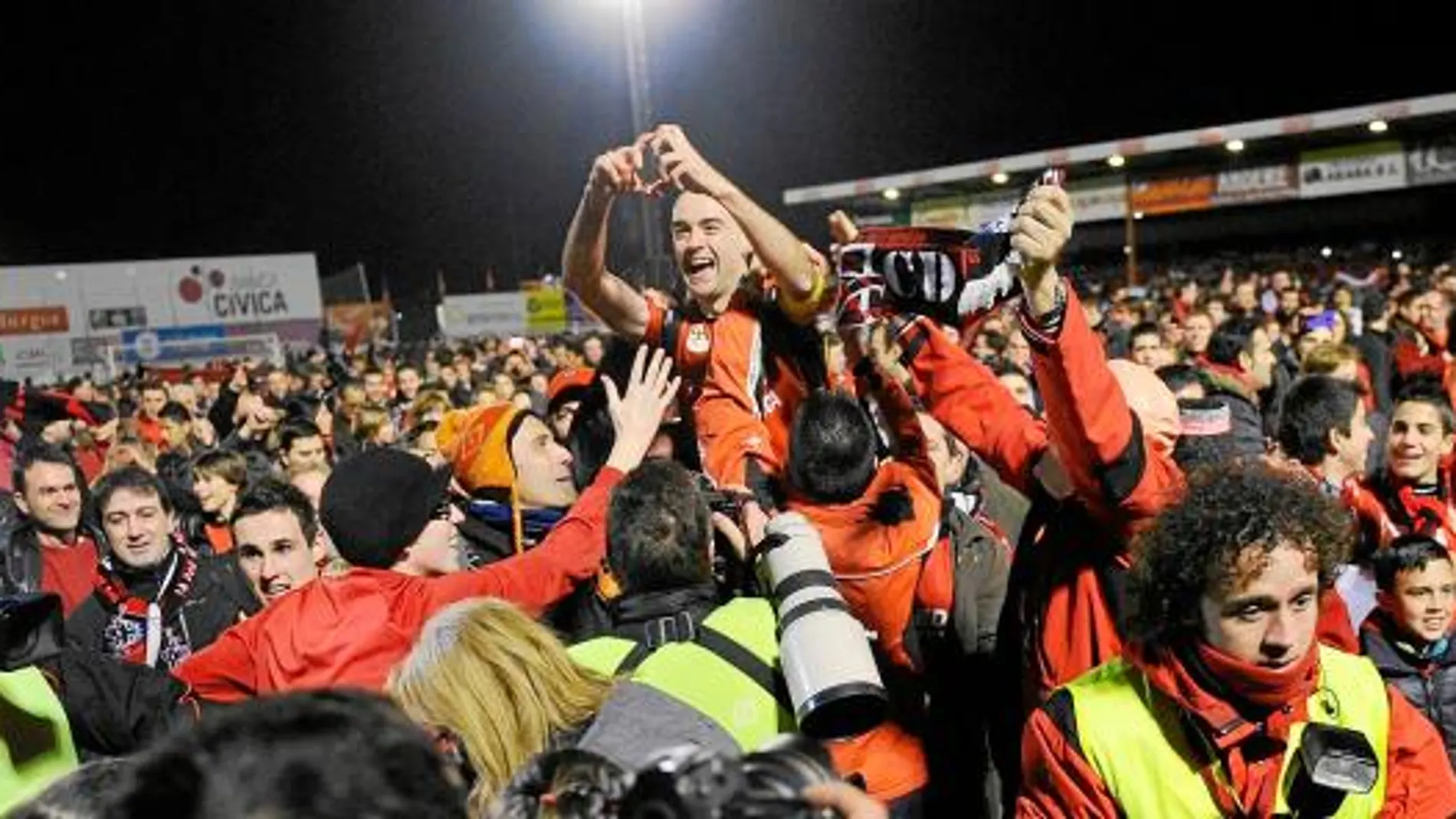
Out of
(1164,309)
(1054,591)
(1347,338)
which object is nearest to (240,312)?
(1164,309)

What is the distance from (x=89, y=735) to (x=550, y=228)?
203ft

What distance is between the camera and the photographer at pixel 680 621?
9.58 ft

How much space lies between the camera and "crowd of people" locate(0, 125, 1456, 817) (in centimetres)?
232

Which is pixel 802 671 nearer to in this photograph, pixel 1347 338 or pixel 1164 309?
pixel 1347 338

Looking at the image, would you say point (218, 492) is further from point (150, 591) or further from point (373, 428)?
point (373, 428)

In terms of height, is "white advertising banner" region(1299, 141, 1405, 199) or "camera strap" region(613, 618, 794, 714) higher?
"white advertising banner" region(1299, 141, 1405, 199)

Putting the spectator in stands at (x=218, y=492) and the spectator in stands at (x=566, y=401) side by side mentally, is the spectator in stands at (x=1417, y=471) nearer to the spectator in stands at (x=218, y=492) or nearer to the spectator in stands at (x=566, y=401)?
the spectator in stands at (x=566, y=401)

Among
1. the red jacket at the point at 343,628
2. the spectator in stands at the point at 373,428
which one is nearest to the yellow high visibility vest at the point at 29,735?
the red jacket at the point at 343,628

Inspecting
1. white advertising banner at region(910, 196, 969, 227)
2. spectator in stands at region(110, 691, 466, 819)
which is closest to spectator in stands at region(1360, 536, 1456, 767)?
spectator in stands at region(110, 691, 466, 819)

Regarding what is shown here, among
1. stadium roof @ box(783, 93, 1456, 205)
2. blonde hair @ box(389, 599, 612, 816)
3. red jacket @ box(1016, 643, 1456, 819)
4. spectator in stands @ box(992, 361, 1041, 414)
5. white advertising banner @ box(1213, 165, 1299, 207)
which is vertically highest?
stadium roof @ box(783, 93, 1456, 205)

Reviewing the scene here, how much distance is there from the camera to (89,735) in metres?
2.82

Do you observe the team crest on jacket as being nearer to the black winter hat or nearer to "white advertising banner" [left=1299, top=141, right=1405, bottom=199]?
the black winter hat

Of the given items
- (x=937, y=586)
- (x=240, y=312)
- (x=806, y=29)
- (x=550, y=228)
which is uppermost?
(x=806, y=29)

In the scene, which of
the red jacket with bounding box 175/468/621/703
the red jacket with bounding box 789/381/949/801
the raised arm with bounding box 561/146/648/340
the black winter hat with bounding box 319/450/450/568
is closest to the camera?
the red jacket with bounding box 175/468/621/703
